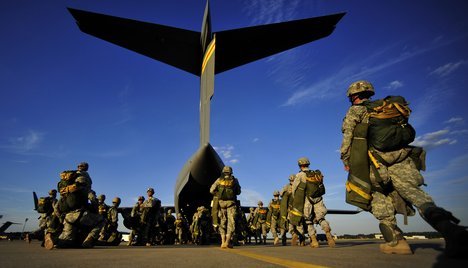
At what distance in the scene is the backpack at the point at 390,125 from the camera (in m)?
3.21

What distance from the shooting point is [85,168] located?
22.2ft

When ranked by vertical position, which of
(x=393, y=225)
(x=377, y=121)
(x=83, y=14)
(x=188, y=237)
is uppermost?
(x=83, y=14)

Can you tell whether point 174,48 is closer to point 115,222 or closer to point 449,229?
point 115,222

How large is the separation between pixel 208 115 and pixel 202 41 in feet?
10.9

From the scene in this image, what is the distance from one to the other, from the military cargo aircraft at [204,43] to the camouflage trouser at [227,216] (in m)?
2.35

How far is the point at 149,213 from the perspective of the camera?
1016 centimetres

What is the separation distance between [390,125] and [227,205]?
4.18 m

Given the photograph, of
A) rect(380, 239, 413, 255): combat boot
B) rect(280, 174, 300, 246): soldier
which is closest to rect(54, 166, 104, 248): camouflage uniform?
rect(280, 174, 300, 246): soldier

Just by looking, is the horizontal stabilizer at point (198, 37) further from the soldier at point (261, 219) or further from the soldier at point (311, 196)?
the soldier at point (261, 219)

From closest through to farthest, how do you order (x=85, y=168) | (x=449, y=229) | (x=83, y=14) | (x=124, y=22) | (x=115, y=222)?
1. (x=449, y=229)
2. (x=85, y=168)
3. (x=83, y=14)
4. (x=124, y=22)
5. (x=115, y=222)

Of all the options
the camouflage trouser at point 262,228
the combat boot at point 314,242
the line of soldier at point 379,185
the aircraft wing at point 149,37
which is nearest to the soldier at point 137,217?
the line of soldier at point 379,185

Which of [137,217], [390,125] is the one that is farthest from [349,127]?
[137,217]

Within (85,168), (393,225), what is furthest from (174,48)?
(393,225)

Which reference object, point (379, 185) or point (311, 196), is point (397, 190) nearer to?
point (379, 185)
